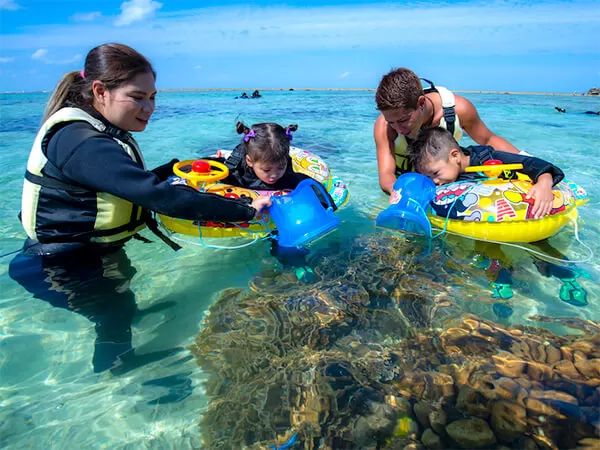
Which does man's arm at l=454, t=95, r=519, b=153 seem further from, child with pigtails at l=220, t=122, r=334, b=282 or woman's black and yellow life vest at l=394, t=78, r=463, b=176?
child with pigtails at l=220, t=122, r=334, b=282

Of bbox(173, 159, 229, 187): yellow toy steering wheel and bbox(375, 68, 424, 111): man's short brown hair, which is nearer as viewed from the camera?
bbox(173, 159, 229, 187): yellow toy steering wheel

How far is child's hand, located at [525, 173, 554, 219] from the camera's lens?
11.0 ft

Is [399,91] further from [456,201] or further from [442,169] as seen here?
[456,201]

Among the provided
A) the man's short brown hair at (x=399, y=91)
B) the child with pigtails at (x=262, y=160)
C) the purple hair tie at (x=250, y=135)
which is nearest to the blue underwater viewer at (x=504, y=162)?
the man's short brown hair at (x=399, y=91)

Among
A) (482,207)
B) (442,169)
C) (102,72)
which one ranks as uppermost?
(102,72)

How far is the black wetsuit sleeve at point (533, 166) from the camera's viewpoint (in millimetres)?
3533

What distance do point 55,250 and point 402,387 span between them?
223 cm

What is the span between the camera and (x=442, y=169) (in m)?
3.81

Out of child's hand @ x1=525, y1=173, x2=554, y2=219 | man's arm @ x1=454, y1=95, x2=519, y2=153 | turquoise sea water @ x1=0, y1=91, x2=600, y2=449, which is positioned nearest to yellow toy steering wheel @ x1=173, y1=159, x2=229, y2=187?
turquoise sea water @ x1=0, y1=91, x2=600, y2=449

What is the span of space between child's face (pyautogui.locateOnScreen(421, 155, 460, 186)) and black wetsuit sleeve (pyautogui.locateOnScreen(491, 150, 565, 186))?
1.39 ft

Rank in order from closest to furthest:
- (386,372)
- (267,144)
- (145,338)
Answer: (386,372) < (145,338) < (267,144)

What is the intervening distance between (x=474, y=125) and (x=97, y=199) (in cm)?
383

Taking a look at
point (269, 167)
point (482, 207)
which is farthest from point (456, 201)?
point (269, 167)

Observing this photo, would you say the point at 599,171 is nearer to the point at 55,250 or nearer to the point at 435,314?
the point at 435,314
